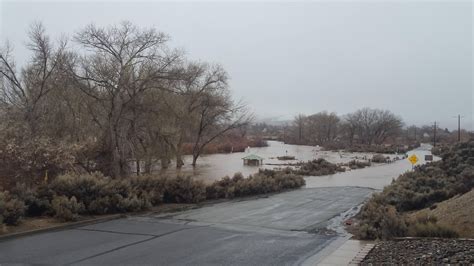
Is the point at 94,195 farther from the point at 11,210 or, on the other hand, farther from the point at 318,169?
the point at 318,169

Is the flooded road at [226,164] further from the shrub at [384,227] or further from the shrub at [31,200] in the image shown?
the shrub at [384,227]

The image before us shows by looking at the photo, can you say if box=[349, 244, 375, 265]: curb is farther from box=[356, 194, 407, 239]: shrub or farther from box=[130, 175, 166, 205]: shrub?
box=[130, 175, 166, 205]: shrub

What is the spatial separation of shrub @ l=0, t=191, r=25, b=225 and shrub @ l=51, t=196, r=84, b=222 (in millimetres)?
1029

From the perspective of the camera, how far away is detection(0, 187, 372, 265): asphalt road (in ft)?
28.4

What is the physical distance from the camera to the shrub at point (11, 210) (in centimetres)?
1114

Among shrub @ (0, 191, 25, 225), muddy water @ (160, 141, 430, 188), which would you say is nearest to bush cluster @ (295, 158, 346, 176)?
muddy water @ (160, 141, 430, 188)

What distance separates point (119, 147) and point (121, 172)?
150 cm

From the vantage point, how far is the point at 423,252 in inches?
310

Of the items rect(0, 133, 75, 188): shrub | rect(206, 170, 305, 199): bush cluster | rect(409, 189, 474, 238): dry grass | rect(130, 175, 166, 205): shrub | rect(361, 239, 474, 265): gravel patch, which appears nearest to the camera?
rect(361, 239, 474, 265): gravel patch

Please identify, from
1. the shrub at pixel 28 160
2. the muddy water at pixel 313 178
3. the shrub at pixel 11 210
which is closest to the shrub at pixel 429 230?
the shrub at pixel 11 210

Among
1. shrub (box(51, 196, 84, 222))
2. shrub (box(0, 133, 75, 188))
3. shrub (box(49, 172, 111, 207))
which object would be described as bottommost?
shrub (box(51, 196, 84, 222))

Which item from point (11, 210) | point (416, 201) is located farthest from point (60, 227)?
point (416, 201)

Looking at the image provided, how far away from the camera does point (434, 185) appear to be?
2114 centimetres

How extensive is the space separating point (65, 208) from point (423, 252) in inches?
370
